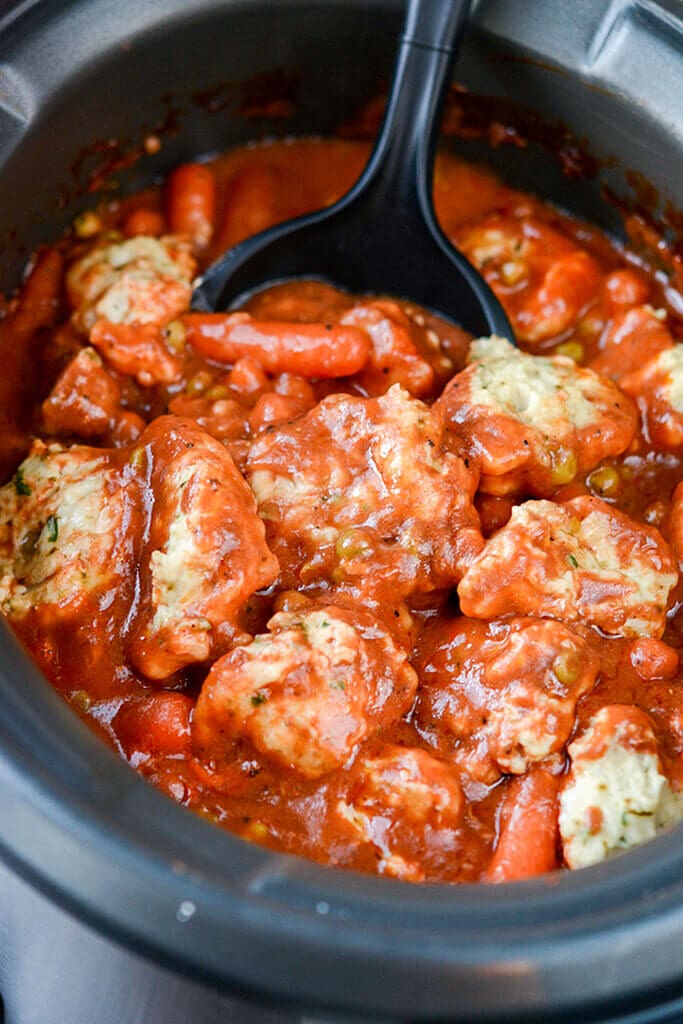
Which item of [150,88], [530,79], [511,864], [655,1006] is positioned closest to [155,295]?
[150,88]

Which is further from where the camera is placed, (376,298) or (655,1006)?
(376,298)

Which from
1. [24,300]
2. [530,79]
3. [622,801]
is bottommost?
[24,300]

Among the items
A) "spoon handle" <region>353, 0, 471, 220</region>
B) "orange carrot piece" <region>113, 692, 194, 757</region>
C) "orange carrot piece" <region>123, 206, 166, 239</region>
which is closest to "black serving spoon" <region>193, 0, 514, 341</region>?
"spoon handle" <region>353, 0, 471, 220</region>

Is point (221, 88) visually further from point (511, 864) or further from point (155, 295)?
point (511, 864)

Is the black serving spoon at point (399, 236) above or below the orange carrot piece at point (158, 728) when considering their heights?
above

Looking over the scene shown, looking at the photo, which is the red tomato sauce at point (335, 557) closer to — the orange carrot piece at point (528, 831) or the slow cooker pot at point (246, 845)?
the orange carrot piece at point (528, 831)

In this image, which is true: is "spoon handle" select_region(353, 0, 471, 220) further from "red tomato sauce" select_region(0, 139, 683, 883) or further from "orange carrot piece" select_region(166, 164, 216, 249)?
"orange carrot piece" select_region(166, 164, 216, 249)

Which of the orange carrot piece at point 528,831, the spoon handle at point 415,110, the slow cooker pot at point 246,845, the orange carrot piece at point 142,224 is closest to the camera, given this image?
the slow cooker pot at point 246,845

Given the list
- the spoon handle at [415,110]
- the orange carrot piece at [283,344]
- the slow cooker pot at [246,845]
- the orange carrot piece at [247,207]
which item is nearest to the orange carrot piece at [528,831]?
the slow cooker pot at [246,845]

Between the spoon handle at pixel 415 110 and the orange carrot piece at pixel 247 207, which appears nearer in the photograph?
the spoon handle at pixel 415 110
